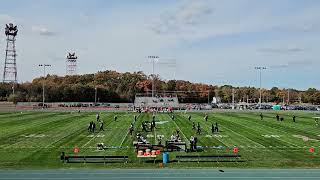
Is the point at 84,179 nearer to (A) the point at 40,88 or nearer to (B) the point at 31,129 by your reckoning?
(B) the point at 31,129

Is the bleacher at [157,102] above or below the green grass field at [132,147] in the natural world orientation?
above

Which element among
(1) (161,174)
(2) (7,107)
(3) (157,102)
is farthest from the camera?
(3) (157,102)

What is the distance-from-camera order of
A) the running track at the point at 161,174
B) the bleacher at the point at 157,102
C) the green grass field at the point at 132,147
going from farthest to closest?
the bleacher at the point at 157,102, the green grass field at the point at 132,147, the running track at the point at 161,174

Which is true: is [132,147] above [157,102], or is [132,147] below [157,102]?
below

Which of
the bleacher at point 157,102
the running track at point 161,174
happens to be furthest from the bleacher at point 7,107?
the running track at point 161,174

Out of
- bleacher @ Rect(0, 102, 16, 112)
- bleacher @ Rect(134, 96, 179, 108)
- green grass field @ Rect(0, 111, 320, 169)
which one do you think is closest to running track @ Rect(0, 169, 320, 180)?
Result: green grass field @ Rect(0, 111, 320, 169)

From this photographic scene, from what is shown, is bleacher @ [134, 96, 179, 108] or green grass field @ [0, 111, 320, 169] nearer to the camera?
green grass field @ [0, 111, 320, 169]

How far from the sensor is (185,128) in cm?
6181

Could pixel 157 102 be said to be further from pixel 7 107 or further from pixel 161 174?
pixel 161 174

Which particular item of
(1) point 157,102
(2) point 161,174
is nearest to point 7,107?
(1) point 157,102

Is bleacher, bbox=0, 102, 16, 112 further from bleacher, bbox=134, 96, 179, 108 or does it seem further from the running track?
the running track

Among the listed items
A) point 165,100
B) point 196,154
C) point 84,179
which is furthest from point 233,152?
point 165,100

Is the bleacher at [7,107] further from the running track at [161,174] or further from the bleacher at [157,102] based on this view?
the running track at [161,174]

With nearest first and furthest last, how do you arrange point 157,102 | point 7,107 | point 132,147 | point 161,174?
point 161,174 → point 132,147 → point 7,107 → point 157,102
